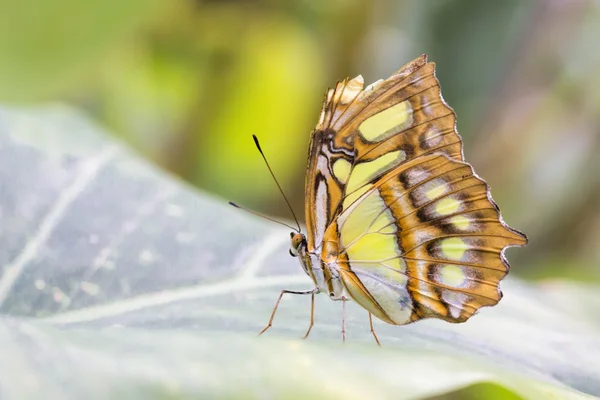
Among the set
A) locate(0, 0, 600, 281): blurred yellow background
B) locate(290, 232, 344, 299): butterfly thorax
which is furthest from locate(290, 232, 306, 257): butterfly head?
locate(0, 0, 600, 281): blurred yellow background

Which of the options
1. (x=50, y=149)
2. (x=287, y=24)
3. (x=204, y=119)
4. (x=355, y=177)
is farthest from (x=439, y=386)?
(x=287, y=24)

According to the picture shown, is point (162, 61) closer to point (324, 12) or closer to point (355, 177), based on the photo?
point (324, 12)

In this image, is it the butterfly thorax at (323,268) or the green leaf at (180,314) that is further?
the butterfly thorax at (323,268)

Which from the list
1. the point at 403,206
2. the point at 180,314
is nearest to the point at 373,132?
the point at 403,206

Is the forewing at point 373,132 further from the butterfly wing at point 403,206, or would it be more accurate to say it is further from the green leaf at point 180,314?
the green leaf at point 180,314

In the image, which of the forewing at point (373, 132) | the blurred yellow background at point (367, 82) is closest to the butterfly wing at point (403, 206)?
the forewing at point (373, 132)

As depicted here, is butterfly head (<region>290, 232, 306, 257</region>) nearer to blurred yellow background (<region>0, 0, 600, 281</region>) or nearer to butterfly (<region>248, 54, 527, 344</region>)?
butterfly (<region>248, 54, 527, 344</region>)

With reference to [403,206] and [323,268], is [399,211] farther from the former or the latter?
[323,268]
